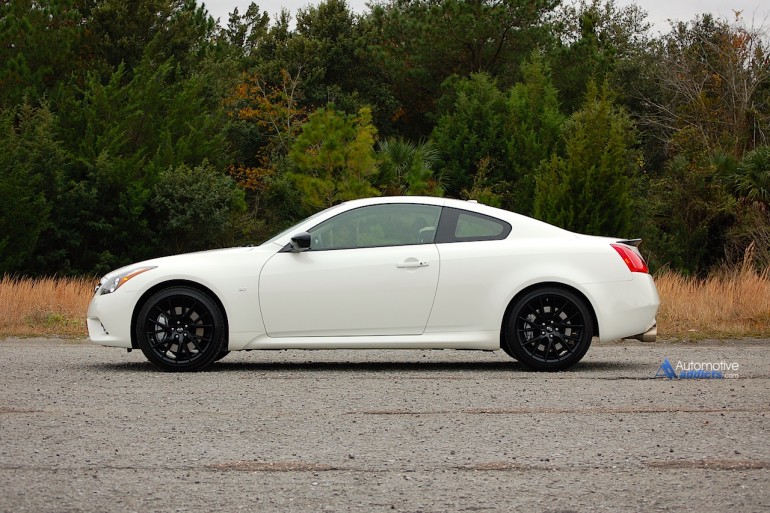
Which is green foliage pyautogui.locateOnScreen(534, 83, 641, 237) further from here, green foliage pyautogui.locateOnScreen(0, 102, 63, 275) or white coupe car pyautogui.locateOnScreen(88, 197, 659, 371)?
white coupe car pyautogui.locateOnScreen(88, 197, 659, 371)

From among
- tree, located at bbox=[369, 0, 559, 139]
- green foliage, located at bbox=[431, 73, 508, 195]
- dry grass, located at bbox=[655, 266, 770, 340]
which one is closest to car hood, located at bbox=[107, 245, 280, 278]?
dry grass, located at bbox=[655, 266, 770, 340]

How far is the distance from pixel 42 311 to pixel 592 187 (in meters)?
29.5

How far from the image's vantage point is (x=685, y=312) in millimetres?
16391

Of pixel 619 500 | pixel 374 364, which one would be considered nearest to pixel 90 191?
pixel 374 364

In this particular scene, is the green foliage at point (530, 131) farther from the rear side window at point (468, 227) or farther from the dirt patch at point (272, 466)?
the dirt patch at point (272, 466)

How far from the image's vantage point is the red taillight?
35.4 feet

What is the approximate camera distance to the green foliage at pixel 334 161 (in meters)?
Result: 42.6

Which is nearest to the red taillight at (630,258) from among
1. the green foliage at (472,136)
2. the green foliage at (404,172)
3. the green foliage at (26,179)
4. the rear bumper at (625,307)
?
the rear bumper at (625,307)

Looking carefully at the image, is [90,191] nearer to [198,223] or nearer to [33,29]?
[198,223]

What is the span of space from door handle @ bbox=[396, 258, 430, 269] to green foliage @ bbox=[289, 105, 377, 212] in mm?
31026

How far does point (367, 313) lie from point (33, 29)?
154 ft

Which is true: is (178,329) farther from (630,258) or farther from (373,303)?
(630,258)

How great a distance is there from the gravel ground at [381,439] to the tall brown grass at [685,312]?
13.5 ft

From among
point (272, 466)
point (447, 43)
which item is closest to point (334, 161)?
point (447, 43)
